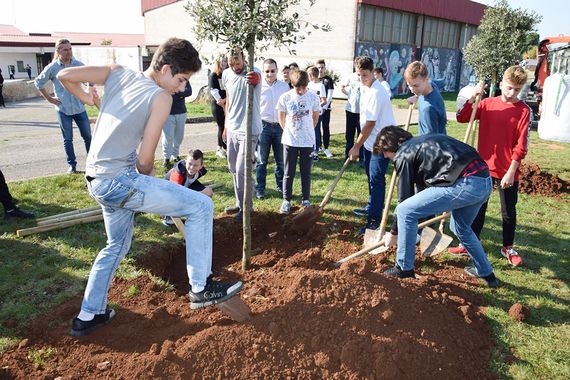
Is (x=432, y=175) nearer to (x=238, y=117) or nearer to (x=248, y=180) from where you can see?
(x=248, y=180)

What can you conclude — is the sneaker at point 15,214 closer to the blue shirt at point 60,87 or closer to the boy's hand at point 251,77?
the blue shirt at point 60,87

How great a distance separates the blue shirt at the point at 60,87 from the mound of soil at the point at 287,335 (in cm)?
445

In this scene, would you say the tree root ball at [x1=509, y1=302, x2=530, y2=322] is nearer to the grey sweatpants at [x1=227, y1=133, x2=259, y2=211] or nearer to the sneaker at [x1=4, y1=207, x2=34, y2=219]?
the grey sweatpants at [x1=227, y1=133, x2=259, y2=211]

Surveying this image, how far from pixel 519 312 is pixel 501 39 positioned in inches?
551

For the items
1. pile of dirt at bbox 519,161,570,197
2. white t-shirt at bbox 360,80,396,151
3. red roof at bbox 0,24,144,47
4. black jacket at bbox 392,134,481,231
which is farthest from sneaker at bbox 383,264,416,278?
red roof at bbox 0,24,144,47

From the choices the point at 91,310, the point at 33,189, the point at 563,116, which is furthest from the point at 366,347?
the point at 563,116

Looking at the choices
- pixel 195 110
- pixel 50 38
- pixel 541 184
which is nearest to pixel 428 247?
pixel 541 184

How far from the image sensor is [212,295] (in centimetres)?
323

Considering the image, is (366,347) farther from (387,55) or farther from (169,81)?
(387,55)

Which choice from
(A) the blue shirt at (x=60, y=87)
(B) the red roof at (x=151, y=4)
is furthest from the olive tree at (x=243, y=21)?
(B) the red roof at (x=151, y=4)

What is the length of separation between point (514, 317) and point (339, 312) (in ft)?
5.45

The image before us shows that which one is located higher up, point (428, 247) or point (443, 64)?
point (443, 64)

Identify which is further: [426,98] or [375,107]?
[375,107]

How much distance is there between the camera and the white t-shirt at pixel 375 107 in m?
5.44
